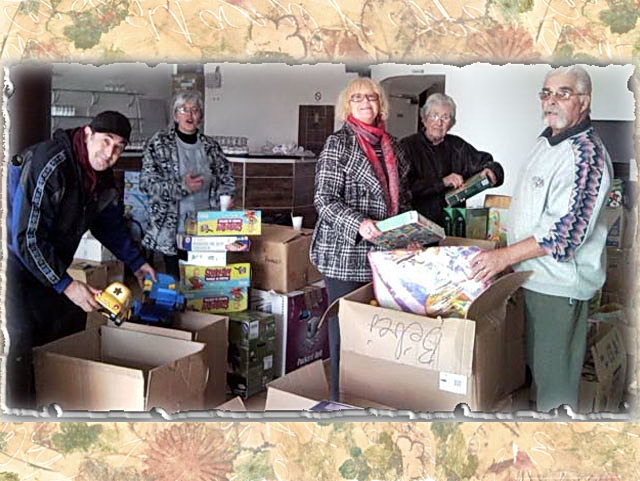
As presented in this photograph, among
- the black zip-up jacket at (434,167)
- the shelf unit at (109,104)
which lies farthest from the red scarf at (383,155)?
the shelf unit at (109,104)

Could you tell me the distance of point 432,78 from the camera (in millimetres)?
3701

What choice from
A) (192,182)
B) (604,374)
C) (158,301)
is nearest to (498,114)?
(192,182)

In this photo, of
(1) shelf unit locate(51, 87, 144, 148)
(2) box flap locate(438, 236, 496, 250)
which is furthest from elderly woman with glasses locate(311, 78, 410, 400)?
(1) shelf unit locate(51, 87, 144, 148)

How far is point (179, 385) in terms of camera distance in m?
2.11

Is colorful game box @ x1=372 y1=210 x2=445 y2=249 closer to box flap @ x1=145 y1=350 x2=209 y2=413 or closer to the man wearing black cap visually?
box flap @ x1=145 y1=350 x2=209 y2=413

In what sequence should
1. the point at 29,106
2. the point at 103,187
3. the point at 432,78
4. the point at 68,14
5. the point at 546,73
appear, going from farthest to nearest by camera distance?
the point at 432,78
the point at 103,187
the point at 546,73
the point at 29,106
the point at 68,14

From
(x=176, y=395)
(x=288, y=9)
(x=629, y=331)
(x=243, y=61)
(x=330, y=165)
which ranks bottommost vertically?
(x=176, y=395)

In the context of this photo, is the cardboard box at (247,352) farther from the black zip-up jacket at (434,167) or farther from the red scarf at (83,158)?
the red scarf at (83,158)

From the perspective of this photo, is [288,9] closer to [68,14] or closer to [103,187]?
[68,14]

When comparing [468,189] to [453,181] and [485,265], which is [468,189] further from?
[485,265]

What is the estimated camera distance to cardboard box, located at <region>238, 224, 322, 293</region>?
340 cm

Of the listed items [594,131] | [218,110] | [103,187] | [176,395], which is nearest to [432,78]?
[594,131]

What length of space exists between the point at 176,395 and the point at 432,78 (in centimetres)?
226

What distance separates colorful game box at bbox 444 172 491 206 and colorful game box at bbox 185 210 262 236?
2.81ft
